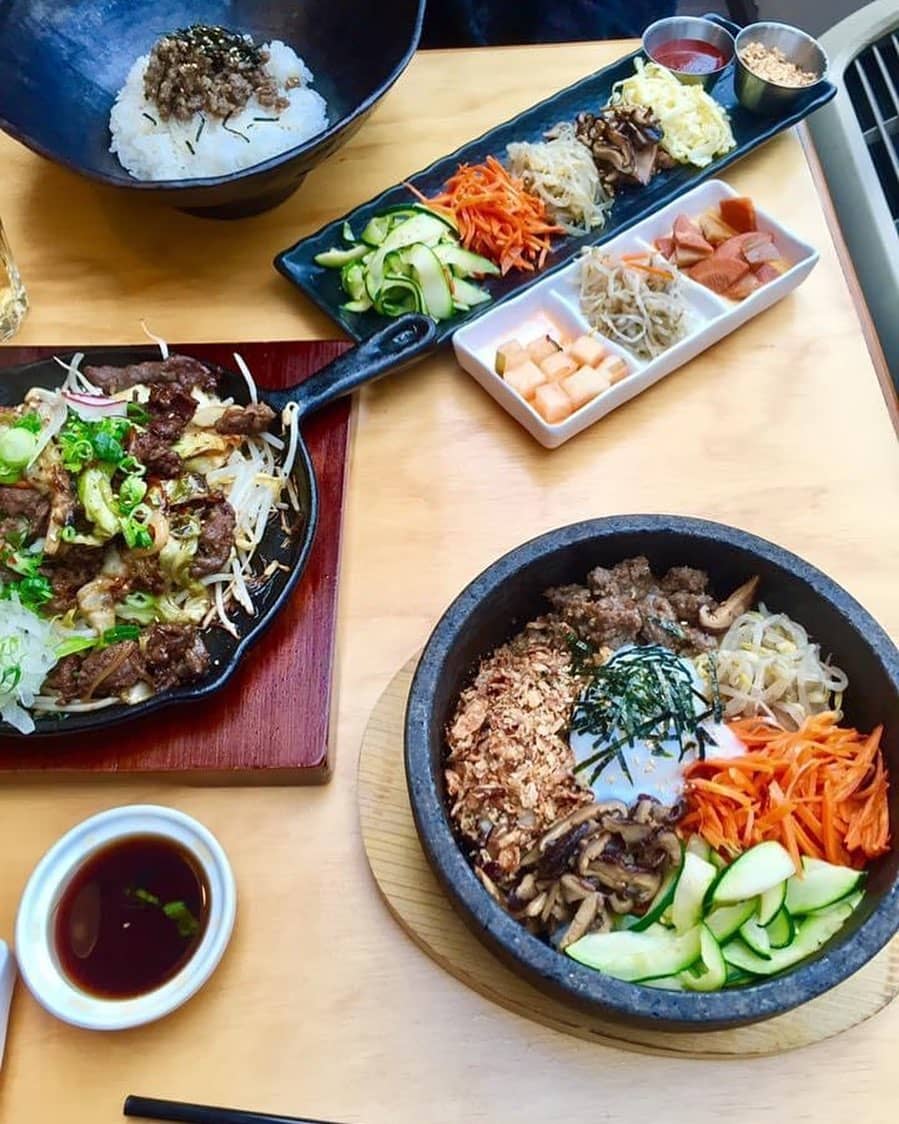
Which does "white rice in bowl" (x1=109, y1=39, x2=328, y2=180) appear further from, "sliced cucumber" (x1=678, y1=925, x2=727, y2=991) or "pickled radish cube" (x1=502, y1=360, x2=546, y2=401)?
"sliced cucumber" (x1=678, y1=925, x2=727, y2=991)

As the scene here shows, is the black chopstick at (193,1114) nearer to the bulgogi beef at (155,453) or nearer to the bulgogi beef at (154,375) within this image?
the bulgogi beef at (155,453)

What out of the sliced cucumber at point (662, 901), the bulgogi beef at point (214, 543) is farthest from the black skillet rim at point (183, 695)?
the sliced cucumber at point (662, 901)

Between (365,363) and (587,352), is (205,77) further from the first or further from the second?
(587,352)

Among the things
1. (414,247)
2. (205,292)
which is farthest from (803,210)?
(205,292)

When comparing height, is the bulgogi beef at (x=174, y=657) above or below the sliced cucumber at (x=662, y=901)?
above

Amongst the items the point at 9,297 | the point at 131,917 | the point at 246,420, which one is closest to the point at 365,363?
the point at 246,420
